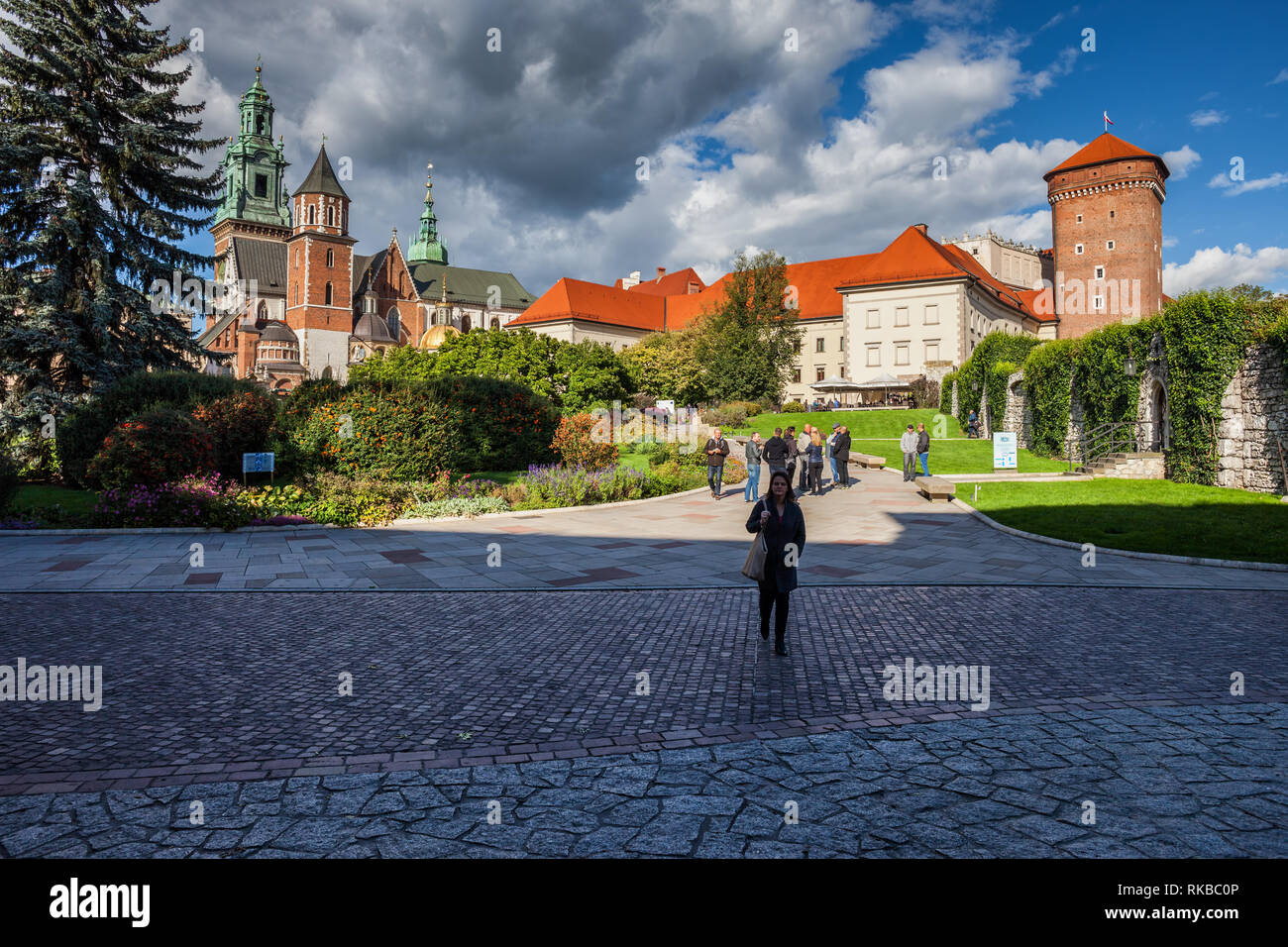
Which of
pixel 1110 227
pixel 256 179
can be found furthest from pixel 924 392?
pixel 256 179

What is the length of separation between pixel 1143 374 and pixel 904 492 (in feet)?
35.6

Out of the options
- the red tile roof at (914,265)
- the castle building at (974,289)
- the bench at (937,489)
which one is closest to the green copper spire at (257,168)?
the castle building at (974,289)

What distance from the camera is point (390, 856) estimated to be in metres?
3.31

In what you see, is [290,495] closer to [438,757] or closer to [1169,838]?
[438,757]

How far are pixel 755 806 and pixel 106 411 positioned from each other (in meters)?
22.4

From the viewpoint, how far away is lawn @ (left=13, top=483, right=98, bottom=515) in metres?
16.2

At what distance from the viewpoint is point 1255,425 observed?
19.4m

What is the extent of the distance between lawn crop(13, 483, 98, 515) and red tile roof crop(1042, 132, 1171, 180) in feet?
239

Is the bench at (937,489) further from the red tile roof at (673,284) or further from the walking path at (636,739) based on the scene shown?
the red tile roof at (673,284)

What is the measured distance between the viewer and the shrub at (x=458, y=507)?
56.6 ft

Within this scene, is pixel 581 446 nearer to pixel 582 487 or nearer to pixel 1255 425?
pixel 582 487

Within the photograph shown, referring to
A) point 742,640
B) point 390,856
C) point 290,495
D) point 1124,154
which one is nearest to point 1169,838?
point 390,856

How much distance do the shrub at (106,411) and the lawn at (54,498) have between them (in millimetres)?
609

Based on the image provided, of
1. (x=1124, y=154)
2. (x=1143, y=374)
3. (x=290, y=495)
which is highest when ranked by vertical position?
(x=1124, y=154)
